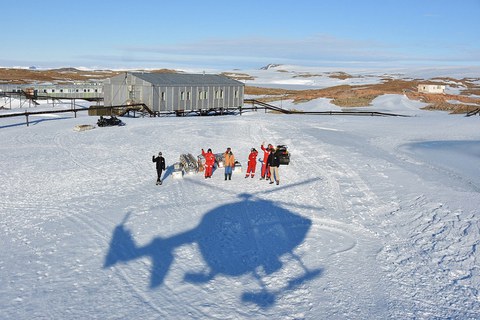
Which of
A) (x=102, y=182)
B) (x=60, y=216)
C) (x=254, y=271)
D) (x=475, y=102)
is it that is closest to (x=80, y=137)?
(x=102, y=182)

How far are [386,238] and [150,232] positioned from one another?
6603 millimetres

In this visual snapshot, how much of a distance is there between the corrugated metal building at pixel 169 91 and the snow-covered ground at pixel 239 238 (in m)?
16.2

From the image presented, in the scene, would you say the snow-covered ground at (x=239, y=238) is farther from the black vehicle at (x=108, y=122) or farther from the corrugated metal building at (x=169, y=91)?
the corrugated metal building at (x=169, y=91)

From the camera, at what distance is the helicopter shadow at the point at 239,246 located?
9.88 meters

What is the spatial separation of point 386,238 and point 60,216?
9.74 m

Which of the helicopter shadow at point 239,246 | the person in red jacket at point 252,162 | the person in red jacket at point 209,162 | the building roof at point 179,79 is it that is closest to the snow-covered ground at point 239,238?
the helicopter shadow at point 239,246

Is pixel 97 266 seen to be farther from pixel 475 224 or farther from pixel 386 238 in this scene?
pixel 475 224

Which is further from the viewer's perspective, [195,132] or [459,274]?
[195,132]

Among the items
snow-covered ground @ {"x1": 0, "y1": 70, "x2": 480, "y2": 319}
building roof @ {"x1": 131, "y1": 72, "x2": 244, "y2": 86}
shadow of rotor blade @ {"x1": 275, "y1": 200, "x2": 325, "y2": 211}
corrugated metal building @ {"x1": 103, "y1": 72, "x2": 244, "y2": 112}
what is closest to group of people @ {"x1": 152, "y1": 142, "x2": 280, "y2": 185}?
snow-covered ground @ {"x1": 0, "y1": 70, "x2": 480, "y2": 319}

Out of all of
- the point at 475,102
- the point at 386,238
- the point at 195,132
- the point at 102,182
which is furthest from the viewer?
the point at 475,102

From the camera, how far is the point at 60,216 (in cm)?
1362

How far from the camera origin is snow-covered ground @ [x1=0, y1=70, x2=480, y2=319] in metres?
8.80

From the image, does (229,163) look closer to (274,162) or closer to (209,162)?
(209,162)

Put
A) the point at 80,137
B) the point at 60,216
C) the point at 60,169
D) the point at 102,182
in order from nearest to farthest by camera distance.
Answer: the point at 60,216 → the point at 102,182 → the point at 60,169 → the point at 80,137
